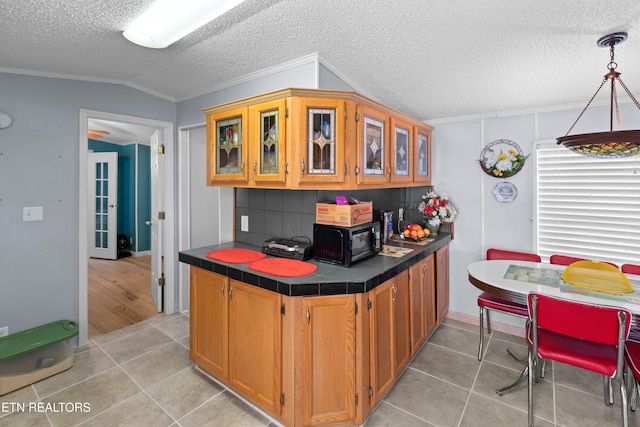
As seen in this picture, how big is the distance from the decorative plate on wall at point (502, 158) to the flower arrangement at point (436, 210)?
20.0 inches

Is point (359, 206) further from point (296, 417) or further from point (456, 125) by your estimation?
point (456, 125)

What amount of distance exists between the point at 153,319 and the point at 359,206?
8.55ft

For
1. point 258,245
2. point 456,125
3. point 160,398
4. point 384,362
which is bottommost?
point 160,398

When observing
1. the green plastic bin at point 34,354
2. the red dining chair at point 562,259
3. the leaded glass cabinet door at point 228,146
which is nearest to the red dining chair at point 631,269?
the red dining chair at point 562,259

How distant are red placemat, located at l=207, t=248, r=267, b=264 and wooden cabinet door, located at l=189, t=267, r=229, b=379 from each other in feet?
0.38

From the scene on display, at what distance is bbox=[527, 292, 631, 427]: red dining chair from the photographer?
158 cm

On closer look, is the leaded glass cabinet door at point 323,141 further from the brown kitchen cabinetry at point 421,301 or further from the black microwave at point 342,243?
the brown kitchen cabinetry at point 421,301

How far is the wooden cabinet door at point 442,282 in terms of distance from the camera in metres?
3.00

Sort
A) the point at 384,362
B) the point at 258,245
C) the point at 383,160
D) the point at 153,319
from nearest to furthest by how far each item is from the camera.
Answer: the point at 384,362, the point at 383,160, the point at 258,245, the point at 153,319

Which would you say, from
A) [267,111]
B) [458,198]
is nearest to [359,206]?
[267,111]

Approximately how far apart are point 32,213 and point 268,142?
6.51 ft

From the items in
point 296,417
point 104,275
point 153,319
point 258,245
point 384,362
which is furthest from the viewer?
point 104,275

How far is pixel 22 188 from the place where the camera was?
2.36m

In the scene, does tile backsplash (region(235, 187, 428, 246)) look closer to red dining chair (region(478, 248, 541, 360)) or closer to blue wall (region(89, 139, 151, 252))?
red dining chair (region(478, 248, 541, 360))
